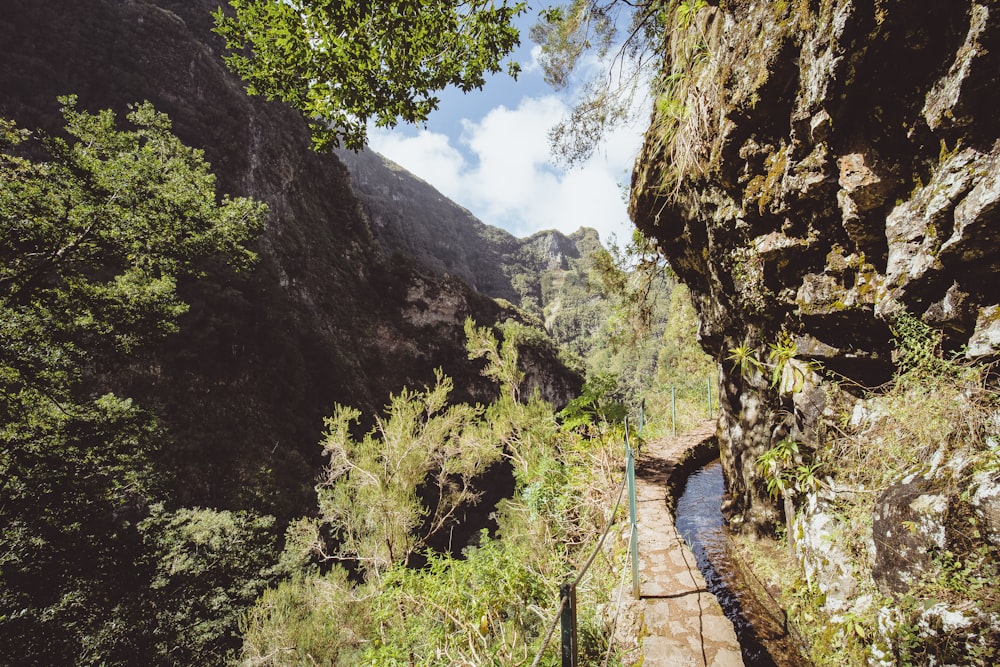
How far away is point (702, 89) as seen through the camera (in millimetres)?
4062

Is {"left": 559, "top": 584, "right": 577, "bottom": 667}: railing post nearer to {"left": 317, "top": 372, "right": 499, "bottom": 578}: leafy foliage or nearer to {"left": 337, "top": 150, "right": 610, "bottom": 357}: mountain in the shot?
{"left": 317, "top": 372, "right": 499, "bottom": 578}: leafy foliage

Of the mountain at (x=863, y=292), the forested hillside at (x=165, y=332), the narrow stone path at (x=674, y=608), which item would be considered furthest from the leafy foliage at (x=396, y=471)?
the mountain at (x=863, y=292)

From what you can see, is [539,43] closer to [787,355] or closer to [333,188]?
[787,355]

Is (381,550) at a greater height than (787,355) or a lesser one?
lesser

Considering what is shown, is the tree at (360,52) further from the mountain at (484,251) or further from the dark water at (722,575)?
the mountain at (484,251)

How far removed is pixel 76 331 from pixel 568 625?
9.00 m

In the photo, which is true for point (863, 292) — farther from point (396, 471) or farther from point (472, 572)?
point (396, 471)

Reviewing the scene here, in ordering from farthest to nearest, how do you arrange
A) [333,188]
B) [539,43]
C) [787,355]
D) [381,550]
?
[333,188]
[381,550]
[539,43]
[787,355]

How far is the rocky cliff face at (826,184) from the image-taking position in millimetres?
2303

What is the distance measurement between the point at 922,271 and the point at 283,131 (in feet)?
151

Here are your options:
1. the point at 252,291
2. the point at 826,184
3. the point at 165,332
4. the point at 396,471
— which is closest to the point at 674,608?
the point at 826,184

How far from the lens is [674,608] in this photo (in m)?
2.73

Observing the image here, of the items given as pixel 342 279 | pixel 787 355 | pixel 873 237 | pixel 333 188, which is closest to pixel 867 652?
pixel 787 355

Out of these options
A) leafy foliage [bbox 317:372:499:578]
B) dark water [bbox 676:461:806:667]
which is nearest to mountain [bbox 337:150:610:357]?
leafy foliage [bbox 317:372:499:578]
